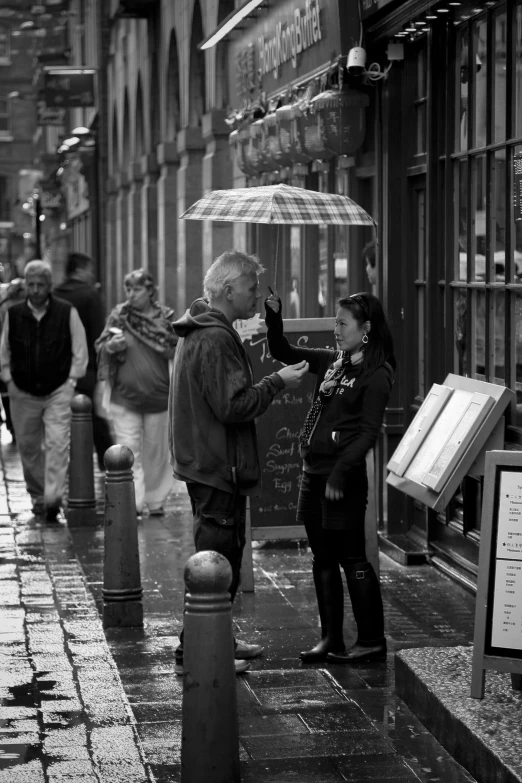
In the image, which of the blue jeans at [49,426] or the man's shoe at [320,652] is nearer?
the man's shoe at [320,652]

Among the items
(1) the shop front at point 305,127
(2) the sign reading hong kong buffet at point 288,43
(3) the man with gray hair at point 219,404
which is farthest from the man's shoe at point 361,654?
(2) the sign reading hong kong buffet at point 288,43

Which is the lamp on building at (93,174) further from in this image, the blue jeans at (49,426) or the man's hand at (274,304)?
the man's hand at (274,304)

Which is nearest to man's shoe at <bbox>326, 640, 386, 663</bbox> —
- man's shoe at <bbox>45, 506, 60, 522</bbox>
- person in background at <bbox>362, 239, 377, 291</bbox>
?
person in background at <bbox>362, 239, 377, 291</bbox>

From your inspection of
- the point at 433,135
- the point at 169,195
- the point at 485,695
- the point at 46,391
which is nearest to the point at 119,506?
the point at 485,695

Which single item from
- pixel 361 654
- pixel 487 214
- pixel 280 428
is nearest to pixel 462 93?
pixel 487 214

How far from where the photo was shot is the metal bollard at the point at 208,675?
5.03m

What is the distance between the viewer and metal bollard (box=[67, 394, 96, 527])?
11.7 meters

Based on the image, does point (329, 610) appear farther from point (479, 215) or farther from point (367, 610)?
point (479, 215)

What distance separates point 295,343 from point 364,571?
8.61 ft

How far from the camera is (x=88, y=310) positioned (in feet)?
46.1

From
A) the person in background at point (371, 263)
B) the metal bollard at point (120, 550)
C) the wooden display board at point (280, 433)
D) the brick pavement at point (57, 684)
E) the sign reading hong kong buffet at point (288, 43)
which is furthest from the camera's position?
the sign reading hong kong buffet at point (288, 43)

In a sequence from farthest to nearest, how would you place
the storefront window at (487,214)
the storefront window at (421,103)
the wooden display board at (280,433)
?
the storefront window at (421,103) → the wooden display board at (280,433) → the storefront window at (487,214)

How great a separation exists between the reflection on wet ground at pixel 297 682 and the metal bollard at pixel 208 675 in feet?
1.37

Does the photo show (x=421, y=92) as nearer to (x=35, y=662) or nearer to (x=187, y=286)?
(x=35, y=662)
